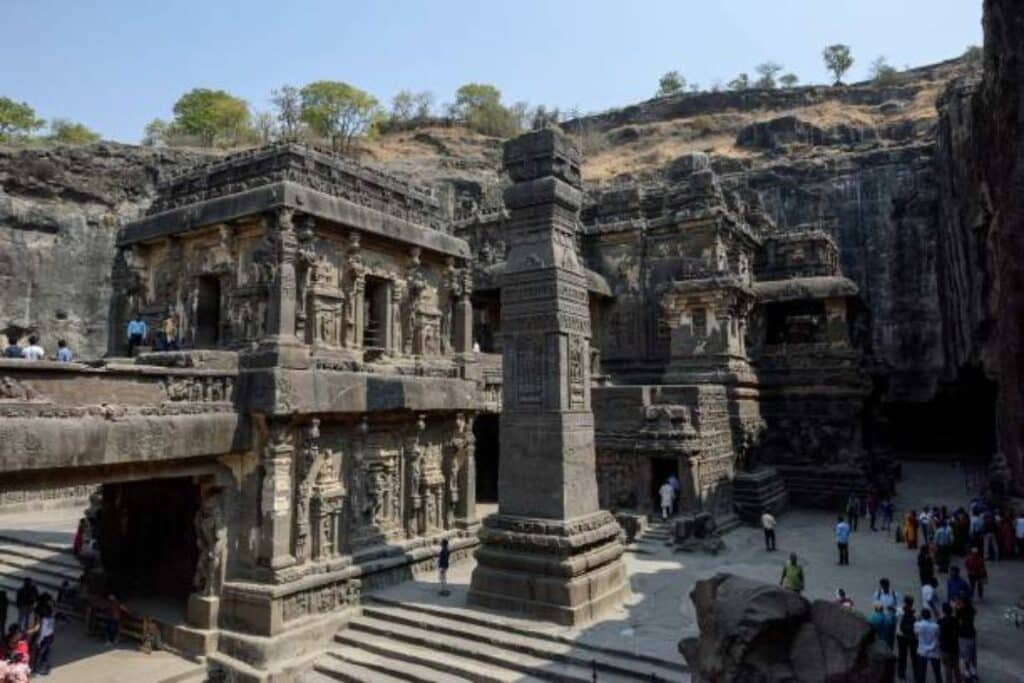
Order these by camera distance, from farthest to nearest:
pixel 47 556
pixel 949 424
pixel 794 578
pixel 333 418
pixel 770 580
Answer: pixel 949 424 < pixel 47 556 < pixel 770 580 < pixel 333 418 < pixel 794 578

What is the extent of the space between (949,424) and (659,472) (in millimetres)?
24561

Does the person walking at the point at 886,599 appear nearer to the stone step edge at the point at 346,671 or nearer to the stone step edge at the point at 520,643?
the stone step edge at the point at 520,643

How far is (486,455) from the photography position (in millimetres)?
23703

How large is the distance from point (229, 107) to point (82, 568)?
156ft

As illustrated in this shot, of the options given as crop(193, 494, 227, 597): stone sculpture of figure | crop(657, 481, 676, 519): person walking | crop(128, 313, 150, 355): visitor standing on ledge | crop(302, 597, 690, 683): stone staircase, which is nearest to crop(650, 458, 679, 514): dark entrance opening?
crop(657, 481, 676, 519): person walking

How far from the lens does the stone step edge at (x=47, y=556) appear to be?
15.1 meters

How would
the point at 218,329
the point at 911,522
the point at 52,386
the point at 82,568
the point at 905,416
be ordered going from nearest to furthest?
the point at 52,386 < the point at 218,329 < the point at 82,568 < the point at 911,522 < the point at 905,416

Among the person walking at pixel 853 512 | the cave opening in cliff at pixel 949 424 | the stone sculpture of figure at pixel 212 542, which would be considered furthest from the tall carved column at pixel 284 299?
the cave opening in cliff at pixel 949 424

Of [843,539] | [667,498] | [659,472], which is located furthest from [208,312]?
[843,539]

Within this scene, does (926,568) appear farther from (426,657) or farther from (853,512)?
(426,657)

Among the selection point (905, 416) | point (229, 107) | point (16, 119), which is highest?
point (229, 107)

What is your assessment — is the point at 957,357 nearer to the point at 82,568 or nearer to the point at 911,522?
the point at 911,522

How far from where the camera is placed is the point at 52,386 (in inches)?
329

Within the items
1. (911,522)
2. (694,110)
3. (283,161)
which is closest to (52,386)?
(283,161)
